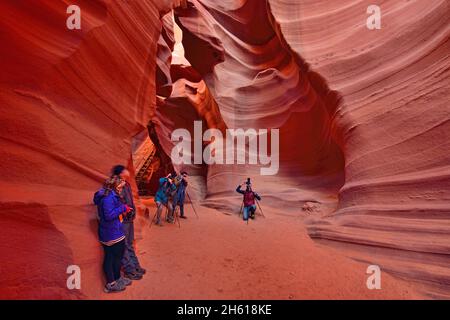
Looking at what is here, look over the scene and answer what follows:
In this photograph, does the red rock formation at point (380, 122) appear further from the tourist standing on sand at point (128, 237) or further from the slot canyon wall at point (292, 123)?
the tourist standing on sand at point (128, 237)

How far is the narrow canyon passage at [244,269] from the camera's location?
2848mm

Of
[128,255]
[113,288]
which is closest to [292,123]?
[128,255]

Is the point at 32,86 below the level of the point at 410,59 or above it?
below

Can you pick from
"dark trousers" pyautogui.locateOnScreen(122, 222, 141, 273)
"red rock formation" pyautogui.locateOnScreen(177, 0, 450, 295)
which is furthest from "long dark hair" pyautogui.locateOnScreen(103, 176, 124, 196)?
"red rock formation" pyautogui.locateOnScreen(177, 0, 450, 295)

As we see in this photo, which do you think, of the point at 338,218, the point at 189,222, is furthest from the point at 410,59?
the point at 189,222

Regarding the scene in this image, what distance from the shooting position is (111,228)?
8.38 ft

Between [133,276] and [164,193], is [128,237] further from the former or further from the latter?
[164,193]

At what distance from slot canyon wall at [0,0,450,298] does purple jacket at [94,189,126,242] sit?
348mm

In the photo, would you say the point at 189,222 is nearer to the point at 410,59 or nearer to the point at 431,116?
the point at 431,116

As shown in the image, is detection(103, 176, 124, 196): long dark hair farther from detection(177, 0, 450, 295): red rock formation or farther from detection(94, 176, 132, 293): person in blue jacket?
detection(177, 0, 450, 295): red rock formation

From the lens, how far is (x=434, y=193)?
3.89 meters

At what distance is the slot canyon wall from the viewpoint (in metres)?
2.42

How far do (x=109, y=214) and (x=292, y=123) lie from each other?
26.4 ft

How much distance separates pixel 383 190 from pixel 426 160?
821 mm
